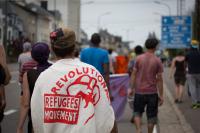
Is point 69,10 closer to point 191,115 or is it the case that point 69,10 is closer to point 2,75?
point 191,115

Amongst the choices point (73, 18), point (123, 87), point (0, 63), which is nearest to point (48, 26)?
point (73, 18)

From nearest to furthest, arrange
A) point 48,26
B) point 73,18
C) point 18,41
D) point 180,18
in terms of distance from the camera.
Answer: point 180,18
point 18,41
point 48,26
point 73,18

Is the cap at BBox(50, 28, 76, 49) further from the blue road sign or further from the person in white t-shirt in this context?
the blue road sign

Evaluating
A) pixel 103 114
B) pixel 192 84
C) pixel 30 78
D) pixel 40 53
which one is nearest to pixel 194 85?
pixel 192 84

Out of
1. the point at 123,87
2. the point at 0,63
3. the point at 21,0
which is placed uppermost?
the point at 21,0

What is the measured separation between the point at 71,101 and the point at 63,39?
0.46 m

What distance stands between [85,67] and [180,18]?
97.2 ft

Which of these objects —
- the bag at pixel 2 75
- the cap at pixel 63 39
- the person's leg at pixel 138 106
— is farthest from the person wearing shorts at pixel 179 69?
the cap at pixel 63 39

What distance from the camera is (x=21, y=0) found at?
260ft

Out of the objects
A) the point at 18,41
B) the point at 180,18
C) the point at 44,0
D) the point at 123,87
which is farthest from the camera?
the point at 44,0

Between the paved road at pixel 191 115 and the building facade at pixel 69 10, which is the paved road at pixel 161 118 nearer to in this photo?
the paved road at pixel 191 115

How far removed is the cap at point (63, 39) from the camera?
4160 millimetres

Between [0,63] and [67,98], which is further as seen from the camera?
[0,63]

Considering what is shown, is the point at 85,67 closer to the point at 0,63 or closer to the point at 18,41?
the point at 0,63
